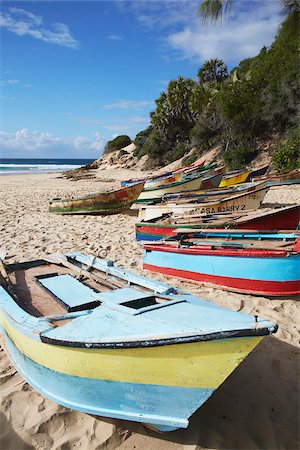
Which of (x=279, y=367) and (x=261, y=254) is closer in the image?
(x=279, y=367)

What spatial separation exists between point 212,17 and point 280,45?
1545 centimetres

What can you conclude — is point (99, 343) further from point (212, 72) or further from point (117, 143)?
point (117, 143)

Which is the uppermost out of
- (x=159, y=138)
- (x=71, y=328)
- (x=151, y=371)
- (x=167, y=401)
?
(x=159, y=138)

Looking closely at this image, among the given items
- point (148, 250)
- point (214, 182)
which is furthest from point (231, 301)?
point (214, 182)

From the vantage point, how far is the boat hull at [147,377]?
2.01 metres

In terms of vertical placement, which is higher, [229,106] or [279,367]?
[229,106]

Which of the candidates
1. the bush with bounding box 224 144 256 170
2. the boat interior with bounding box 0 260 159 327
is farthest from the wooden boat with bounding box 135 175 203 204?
the bush with bounding box 224 144 256 170

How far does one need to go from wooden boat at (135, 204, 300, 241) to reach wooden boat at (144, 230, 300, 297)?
568 mm

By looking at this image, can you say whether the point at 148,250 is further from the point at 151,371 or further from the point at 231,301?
the point at 151,371

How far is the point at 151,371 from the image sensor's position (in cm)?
212

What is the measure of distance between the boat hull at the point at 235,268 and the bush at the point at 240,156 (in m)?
18.0

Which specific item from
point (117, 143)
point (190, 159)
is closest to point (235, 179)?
point (190, 159)

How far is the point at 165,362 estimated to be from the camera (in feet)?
6.82

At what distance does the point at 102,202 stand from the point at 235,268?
733 cm
